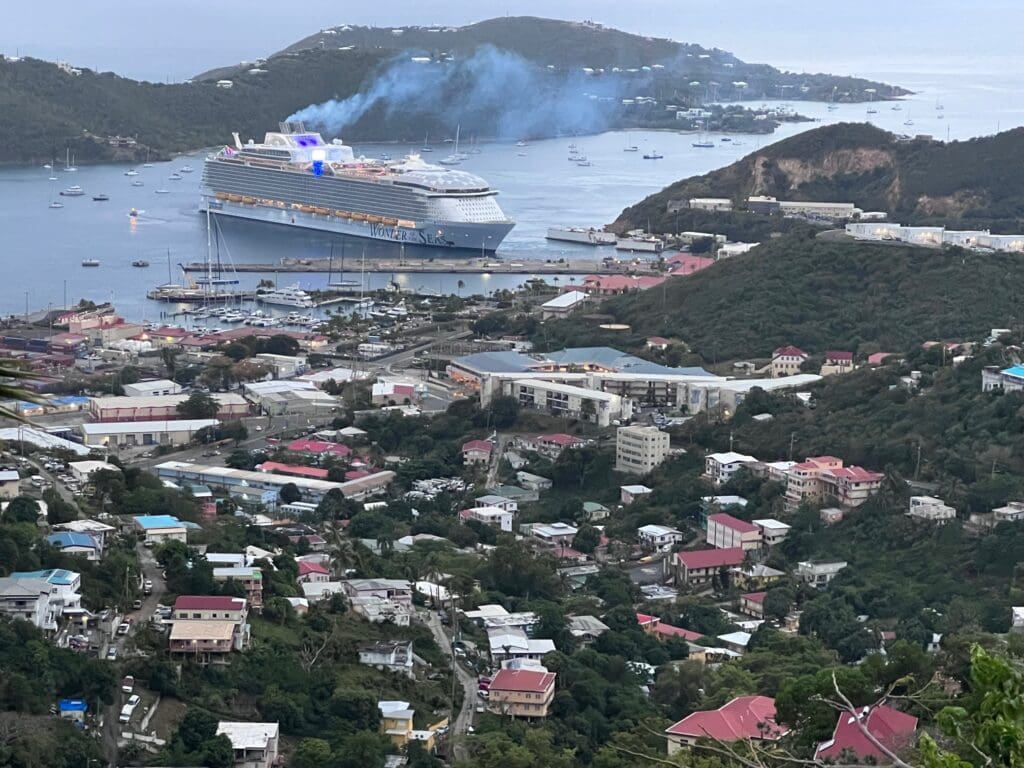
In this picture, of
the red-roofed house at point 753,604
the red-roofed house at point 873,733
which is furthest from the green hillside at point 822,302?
the red-roofed house at point 873,733

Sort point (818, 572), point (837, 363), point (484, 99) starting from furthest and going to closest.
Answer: point (484, 99) < point (837, 363) < point (818, 572)

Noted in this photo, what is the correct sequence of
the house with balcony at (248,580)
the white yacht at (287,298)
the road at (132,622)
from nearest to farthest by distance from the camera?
1. the road at (132,622)
2. the house with balcony at (248,580)
3. the white yacht at (287,298)

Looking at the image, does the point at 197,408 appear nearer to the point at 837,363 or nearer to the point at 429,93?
the point at 837,363

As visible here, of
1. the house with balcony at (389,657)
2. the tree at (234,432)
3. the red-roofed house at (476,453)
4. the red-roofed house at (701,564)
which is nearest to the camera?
the house with balcony at (389,657)

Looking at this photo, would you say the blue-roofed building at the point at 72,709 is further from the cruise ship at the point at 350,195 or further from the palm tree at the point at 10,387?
the cruise ship at the point at 350,195

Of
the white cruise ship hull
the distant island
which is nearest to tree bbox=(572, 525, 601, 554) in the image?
the white cruise ship hull

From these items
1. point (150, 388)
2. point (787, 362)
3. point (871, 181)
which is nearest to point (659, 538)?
point (787, 362)

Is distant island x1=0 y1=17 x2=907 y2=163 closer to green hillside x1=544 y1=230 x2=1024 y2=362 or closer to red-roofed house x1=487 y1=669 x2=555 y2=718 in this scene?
green hillside x1=544 y1=230 x2=1024 y2=362
